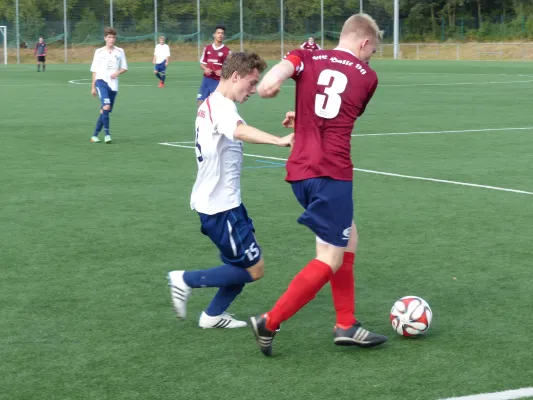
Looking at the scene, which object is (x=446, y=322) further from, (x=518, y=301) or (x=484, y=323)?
(x=518, y=301)

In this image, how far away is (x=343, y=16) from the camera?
74.2 m

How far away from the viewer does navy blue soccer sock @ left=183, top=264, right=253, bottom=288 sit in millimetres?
5879

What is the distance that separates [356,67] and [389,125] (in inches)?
549

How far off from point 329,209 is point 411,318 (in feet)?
2.95

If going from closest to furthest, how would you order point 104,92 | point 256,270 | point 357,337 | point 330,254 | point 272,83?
point 272,83, point 330,254, point 357,337, point 256,270, point 104,92

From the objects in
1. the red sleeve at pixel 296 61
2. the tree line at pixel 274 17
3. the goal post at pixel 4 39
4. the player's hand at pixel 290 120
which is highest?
the tree line at pixel 274 17

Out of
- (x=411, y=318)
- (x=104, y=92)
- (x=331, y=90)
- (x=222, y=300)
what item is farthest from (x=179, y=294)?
(x=104, y=92)

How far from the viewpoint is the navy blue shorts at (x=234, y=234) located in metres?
5.68

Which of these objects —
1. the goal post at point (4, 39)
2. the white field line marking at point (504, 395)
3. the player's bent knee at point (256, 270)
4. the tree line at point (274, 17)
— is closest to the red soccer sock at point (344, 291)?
the player's bent knee at point (256, 270)

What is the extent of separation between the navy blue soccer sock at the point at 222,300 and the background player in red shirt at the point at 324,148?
69cm

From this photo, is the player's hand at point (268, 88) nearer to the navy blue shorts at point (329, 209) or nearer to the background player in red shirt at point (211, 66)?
the navy blue shorts at point (329, 209)

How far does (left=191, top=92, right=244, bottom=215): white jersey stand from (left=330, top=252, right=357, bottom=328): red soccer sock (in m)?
0.71

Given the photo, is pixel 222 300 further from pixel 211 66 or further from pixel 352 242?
pixel 211 66

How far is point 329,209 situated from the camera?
537 centimetres
